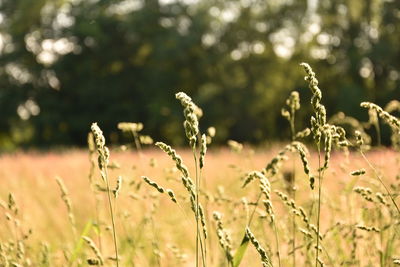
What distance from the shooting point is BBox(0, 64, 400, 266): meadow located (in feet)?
4.25

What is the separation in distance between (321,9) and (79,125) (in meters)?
15.6

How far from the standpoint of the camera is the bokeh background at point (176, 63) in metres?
30.0

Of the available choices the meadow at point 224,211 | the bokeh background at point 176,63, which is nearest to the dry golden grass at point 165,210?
the meadow at point 224,211

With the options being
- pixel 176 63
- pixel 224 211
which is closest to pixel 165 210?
pixel 224 211

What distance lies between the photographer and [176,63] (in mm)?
34781

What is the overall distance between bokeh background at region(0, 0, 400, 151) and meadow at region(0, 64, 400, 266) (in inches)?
944

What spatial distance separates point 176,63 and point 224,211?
102 feet

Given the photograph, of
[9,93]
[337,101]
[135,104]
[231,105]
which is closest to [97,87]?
[135,104]

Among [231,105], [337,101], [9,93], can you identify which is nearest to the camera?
[337,101]

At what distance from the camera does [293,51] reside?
33.0 meters

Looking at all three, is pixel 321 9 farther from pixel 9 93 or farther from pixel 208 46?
pixel 9 93

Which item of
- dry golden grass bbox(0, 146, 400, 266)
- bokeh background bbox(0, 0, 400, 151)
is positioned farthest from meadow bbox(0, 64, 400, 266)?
bokeh background bbox(0, 0, 400, 151)

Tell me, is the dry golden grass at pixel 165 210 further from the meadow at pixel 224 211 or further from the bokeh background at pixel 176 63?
the bokeh background at pixel 176 63

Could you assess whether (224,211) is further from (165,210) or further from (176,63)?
(176,63)
